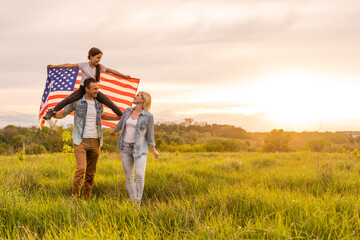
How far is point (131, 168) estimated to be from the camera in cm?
600

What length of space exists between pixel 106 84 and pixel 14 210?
3.91 metres

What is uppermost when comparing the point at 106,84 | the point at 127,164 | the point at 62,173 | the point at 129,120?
the point at 106,84

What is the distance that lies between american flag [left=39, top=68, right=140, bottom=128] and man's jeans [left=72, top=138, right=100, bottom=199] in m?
1.33

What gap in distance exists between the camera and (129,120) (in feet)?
19.4

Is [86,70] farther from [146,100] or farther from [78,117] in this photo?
[146,100]

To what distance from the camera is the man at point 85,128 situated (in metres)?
5.91

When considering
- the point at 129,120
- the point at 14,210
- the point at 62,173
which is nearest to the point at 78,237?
the point at 14,210

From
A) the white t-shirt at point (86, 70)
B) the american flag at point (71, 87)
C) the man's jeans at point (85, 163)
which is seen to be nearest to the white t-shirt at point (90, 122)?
the man's jeans at point (85, 163)

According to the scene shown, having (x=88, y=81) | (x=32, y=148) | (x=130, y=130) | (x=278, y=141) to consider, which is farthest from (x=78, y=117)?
(x=278, y=141)

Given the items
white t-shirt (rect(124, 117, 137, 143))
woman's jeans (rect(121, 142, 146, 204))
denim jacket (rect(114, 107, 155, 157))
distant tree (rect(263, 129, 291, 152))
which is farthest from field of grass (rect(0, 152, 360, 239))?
distant tree (rect(263, 129, 291, 152))

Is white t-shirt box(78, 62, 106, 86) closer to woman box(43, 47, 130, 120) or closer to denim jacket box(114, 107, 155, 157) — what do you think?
woman box(43, 47, 130, 120)

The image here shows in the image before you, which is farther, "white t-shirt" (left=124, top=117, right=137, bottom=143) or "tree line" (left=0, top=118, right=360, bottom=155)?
"tree line" (left=0, top=118, right=360, bottom=155)

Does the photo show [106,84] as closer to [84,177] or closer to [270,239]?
[84,177]

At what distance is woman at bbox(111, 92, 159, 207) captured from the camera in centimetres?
577
